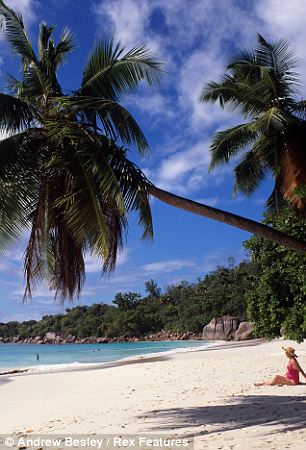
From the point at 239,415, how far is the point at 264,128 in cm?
488

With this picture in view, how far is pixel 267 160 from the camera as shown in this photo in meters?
9.18

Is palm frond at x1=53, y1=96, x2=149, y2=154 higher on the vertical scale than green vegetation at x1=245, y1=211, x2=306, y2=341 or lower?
higher

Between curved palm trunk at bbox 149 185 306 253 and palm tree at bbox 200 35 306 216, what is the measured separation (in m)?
1.16

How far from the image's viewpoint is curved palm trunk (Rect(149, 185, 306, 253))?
6.56 meters

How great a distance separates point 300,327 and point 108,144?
313 inches

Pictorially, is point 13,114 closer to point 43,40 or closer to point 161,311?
point 43,40

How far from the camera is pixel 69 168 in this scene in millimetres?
6609

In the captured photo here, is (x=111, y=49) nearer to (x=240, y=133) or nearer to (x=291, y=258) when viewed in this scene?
(x=240, y=133)

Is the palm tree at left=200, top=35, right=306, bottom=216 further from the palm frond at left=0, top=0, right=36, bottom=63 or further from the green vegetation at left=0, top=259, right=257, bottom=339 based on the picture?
the green vegetation at left=0, top=259, right=257, bottom=339

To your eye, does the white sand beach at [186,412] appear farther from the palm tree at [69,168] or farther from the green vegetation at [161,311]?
the green vegetation at [161,311]

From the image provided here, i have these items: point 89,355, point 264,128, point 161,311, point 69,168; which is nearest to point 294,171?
point 264,128

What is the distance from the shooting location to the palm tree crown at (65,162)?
649 cm

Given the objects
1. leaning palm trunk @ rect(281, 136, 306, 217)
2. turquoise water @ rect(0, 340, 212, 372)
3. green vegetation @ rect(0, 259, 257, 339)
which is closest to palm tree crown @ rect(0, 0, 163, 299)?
leaning palm trunk @ rect(281, 136, 306, 217)

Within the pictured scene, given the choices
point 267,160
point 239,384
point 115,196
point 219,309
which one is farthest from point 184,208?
point 219,309
